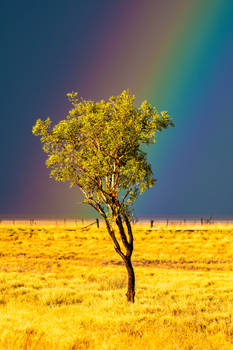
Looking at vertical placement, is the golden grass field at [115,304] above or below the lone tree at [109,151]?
below

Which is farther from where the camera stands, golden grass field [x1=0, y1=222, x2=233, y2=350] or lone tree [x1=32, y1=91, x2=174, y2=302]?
lone tree [x1=32, y1=91, x2=174, y2=302]

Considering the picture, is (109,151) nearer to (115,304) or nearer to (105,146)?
(105,146)

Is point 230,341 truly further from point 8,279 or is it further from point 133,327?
point 8,279

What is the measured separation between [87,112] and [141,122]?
8.38 ft

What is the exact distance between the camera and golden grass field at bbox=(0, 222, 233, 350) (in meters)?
9.63

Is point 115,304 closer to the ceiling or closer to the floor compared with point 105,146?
closer to the floor

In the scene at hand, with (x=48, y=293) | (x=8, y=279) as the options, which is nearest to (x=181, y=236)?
(x=8, y=279)

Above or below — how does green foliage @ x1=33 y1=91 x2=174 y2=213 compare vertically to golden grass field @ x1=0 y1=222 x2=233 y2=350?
above

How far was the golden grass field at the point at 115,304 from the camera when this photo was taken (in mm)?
9633

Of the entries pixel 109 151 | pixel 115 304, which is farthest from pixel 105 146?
Answer: pixel 115 304

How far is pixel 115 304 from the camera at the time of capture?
50.8 feet

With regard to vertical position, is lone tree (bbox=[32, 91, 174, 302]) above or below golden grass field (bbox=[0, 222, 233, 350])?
above

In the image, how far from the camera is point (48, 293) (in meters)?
17.8

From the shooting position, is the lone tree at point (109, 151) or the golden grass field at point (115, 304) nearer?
the golden grass field at point (115, 304)
